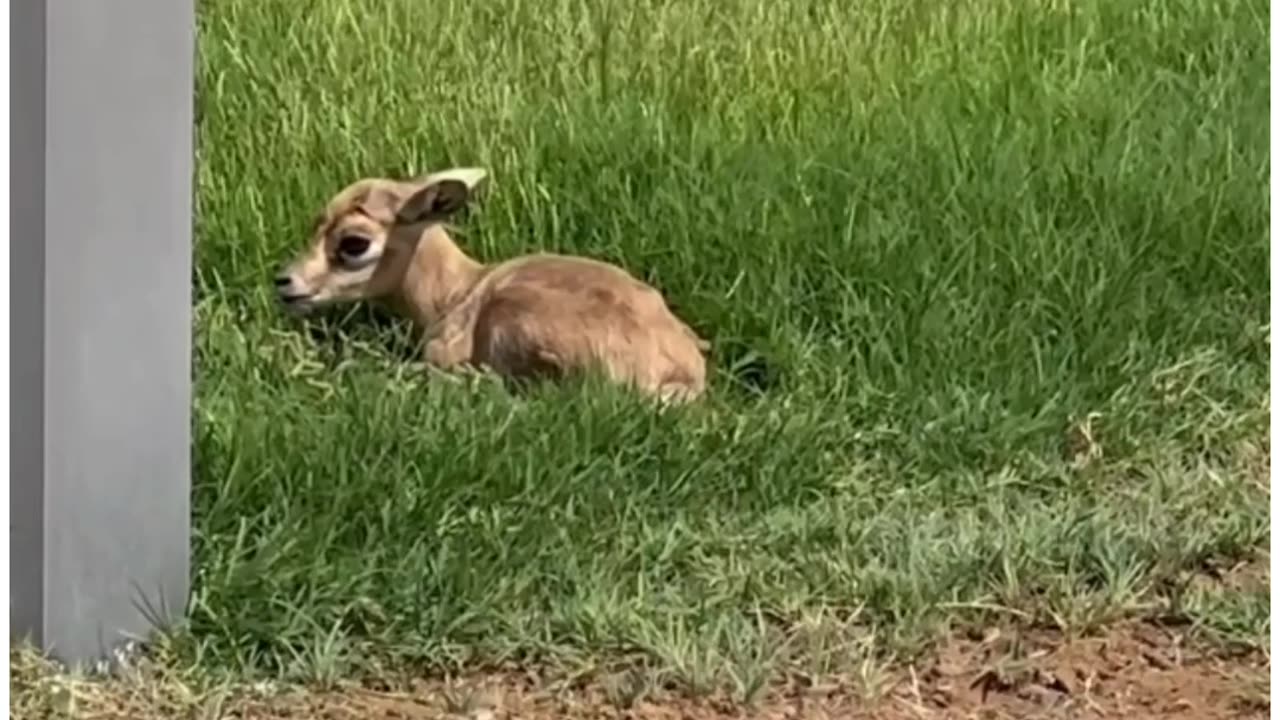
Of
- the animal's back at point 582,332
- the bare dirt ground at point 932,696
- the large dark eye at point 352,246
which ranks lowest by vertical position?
the bare dirt ground at point 932,696

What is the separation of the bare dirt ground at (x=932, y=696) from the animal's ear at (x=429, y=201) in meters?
0.74

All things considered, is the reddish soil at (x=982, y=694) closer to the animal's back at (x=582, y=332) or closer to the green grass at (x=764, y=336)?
the green grass at (x=764, y=336)

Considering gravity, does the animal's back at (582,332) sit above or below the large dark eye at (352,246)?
below

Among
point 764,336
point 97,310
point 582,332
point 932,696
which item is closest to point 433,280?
point 582,332

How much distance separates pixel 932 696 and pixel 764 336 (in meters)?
0.63

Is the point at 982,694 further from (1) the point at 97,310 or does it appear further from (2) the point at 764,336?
(1) the point at 97,310

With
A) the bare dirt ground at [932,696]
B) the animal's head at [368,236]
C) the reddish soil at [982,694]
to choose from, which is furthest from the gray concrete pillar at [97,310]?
the animal's head at [368,236]

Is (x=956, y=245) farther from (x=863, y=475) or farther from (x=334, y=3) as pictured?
(x=334, y=3)

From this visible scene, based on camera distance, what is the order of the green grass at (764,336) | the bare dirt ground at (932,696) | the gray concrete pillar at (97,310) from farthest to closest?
the green grass at (764,336) → the bare dirt ground at (932,696) → the gray concrete pillar at (97,310)

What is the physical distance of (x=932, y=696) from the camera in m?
3.12

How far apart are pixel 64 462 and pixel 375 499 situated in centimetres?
46

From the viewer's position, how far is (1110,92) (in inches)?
148

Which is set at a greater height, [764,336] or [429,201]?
[429,201]

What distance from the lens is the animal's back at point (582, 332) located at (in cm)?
348
